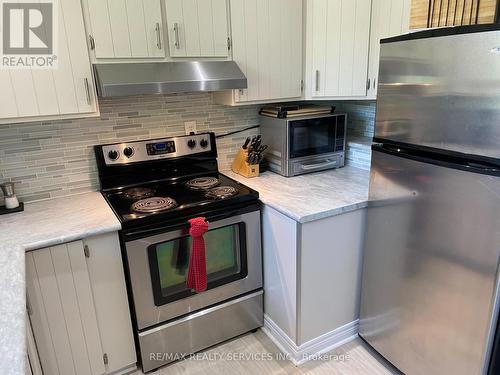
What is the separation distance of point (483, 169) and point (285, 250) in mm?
943

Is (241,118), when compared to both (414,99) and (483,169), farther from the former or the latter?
(483,169)

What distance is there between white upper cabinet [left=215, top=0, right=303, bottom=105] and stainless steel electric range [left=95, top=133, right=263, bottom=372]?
0.46 metres

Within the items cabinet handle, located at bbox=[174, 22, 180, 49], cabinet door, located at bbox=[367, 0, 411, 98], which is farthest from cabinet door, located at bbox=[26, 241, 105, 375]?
cabinet door, located at bbox=[367, 0, 411, 98]

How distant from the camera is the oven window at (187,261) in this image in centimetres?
175

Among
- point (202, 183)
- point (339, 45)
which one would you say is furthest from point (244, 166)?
point (339, 45)

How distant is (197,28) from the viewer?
1.82m

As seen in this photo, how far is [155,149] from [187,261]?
2.37 ft

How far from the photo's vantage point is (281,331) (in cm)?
201

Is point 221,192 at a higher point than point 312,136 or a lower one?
lower

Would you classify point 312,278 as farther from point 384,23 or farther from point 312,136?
point 384,23

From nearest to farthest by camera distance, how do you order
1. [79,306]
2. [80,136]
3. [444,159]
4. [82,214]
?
[444,159] < [79,306] < [82,214] < [80,136]

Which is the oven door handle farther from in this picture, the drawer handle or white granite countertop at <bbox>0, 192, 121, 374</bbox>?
the drawer handle

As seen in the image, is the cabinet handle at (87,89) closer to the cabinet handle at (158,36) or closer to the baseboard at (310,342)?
the cabinet handle at (158,36)

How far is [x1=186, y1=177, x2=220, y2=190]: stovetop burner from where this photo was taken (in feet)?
6.72
